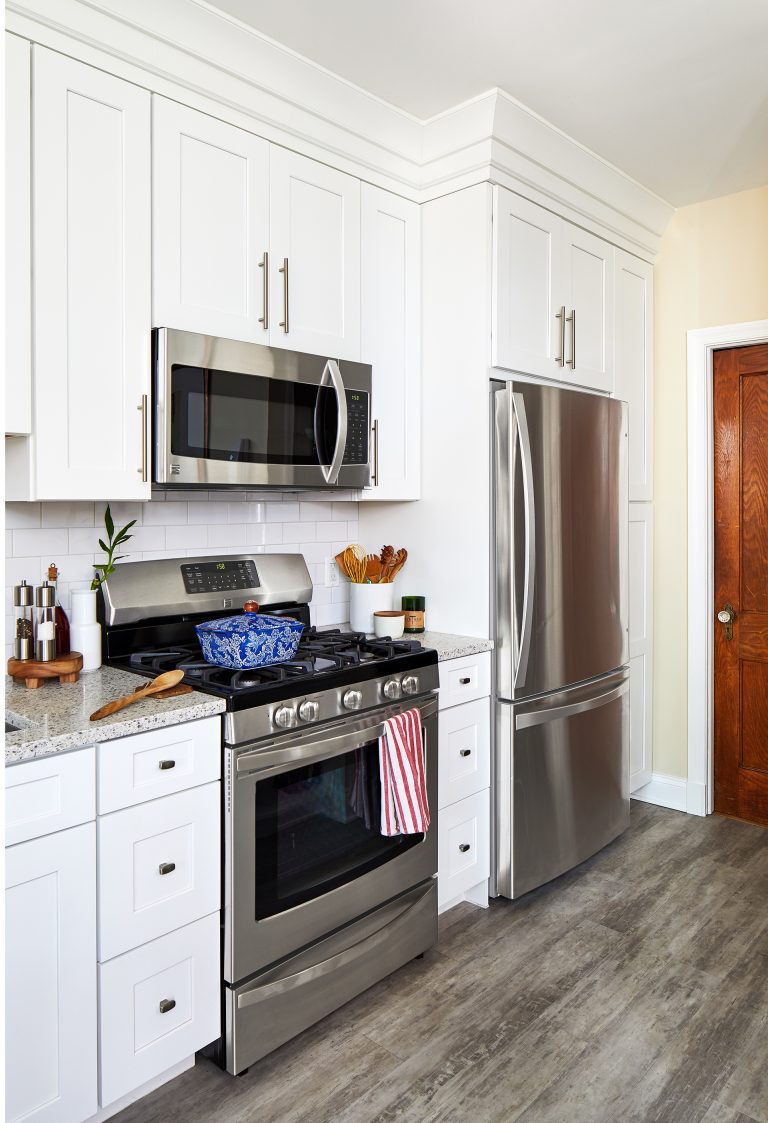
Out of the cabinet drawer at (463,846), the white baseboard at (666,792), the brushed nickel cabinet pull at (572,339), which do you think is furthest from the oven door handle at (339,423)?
the white baseboard at (666,792)

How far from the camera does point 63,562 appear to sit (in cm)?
228

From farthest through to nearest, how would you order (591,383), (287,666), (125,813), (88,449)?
1. (591,383)
2. (287,666)
3. (88,449)
4. (125,813)

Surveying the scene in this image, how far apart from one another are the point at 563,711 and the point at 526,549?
62cm

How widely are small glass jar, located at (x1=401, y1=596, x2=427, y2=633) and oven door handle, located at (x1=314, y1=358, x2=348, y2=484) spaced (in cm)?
57

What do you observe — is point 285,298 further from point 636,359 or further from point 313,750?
point 636,359

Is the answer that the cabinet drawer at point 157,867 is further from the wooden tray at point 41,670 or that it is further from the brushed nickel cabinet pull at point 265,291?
the brushed nickel cabinet pull at point 265,291

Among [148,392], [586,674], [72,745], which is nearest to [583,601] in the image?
[586,674]

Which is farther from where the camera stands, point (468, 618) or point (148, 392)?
point (468, 618)

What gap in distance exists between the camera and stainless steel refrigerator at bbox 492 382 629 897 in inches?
107

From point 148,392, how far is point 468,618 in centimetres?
130

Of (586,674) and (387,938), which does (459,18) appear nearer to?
(586,674)

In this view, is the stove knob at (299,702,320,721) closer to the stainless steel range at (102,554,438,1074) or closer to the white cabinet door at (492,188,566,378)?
the stainless steel range at (102,554,438,1074)

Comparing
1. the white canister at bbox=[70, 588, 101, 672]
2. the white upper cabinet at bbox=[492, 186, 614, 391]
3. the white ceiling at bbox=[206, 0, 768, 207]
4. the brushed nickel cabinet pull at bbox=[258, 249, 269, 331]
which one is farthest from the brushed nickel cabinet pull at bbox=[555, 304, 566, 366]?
the white canister at bbox=[70, 588, 101, 672]

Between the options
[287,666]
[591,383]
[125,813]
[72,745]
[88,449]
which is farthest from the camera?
[591,383]
